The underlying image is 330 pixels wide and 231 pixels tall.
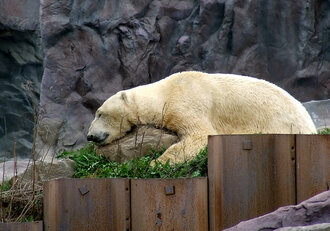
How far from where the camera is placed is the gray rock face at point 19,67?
42.7 ft

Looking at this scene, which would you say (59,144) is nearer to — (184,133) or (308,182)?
(184,133)

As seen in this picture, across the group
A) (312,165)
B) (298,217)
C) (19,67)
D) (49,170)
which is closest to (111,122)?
(49,170)

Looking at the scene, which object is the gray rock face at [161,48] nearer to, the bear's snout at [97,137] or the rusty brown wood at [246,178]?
the bear's snout at [97,137]


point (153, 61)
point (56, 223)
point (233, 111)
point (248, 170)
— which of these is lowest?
point (56, 223)

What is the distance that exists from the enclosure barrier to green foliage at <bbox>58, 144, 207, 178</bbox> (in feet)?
2.31

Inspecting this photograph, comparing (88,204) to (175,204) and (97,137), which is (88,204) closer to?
(175,204)

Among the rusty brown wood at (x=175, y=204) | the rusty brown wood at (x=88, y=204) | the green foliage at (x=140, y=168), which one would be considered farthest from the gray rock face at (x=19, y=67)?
the rusty brown wood at (x=175, y=204)

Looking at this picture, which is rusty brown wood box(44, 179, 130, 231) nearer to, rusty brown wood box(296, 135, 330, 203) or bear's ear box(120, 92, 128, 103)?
rusty brown wood box(296, 135, 330, 203)

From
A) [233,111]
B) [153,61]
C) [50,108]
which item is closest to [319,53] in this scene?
[153,61]

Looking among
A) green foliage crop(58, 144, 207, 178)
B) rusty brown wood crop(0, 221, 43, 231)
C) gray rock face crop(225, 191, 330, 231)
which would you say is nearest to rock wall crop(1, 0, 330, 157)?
green foliage crop(58, 144, 207, 178)

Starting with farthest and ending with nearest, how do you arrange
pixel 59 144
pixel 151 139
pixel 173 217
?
pixel 59 144
pixel 151 139
pixel 173 217

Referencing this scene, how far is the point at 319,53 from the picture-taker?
11.6 m

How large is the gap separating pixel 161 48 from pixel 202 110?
10.7 ft

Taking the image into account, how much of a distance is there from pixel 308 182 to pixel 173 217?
3.82 feet
